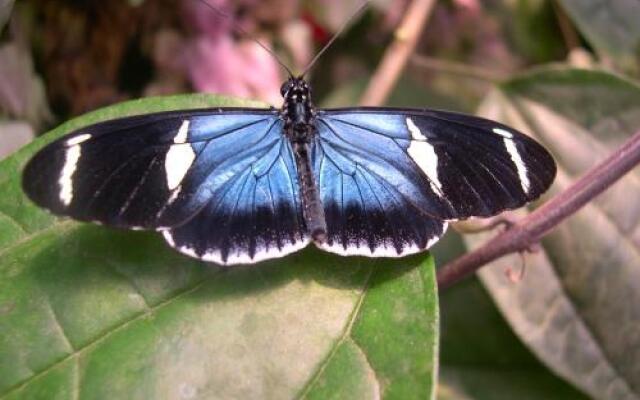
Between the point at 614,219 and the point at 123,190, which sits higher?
the point at 123,190

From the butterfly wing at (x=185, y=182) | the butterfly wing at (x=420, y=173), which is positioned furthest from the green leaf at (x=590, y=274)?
the butterfly wing at (x=185, y=182)

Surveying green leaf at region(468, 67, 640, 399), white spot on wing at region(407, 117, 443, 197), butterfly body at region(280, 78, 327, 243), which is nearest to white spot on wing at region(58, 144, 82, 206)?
butterfly body at region(280, 78, 327, 243)

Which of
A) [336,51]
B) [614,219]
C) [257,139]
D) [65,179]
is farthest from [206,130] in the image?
[336,51]

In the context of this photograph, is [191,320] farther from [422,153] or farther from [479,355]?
[479,355]

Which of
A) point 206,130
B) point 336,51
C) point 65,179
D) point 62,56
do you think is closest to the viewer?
point 65,179

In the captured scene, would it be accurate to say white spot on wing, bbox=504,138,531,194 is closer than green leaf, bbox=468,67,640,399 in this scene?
Yes

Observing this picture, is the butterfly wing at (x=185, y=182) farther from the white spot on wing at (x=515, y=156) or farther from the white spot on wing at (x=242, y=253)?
the white spot on wing at (x=515, y=156)

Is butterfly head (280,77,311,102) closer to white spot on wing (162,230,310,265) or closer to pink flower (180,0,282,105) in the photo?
white spot on wing (162,230,310,265)

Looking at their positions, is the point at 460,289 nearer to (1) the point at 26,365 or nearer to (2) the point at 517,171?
(2) the point at 517,171
